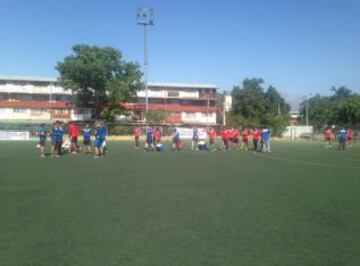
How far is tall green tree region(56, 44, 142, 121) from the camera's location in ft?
Answer: 243

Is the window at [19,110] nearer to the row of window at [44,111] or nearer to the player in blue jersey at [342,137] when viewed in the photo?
the row of window at [44,111]

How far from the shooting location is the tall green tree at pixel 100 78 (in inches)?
2921

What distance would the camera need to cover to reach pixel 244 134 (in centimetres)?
3588

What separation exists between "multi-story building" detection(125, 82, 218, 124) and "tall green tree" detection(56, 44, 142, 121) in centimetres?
1837

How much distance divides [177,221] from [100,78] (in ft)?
224

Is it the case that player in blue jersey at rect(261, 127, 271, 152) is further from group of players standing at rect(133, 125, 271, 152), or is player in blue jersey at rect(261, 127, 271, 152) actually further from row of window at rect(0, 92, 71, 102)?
row of window at rect(0, 92, 71, 102)

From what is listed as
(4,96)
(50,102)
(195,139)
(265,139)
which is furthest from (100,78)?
(265,139)

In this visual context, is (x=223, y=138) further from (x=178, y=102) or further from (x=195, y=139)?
(x=178, y=102)

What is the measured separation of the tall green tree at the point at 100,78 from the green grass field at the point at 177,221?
2356 inches

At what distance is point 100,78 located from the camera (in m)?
75.2

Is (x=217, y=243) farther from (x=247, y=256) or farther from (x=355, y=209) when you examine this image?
(x=355, y=209)

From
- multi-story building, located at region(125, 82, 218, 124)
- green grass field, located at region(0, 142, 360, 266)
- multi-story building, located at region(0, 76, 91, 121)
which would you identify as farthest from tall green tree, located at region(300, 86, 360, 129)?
green grass field, located at region(0, 142, 360, 266)

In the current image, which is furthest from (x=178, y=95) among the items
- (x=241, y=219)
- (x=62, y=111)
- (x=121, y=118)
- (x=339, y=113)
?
(x=241, y=219)

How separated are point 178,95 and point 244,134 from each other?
63.2 metres
